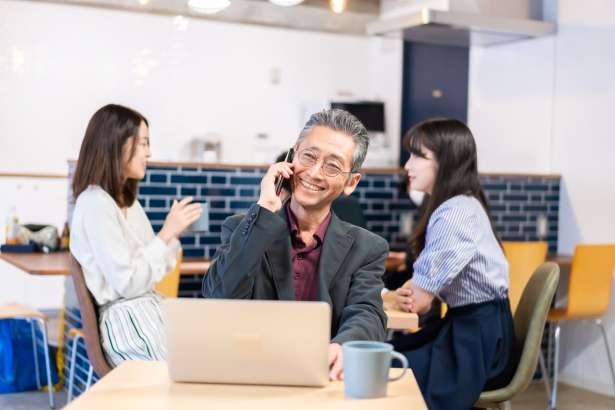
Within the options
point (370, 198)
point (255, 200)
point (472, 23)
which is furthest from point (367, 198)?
point (472, 23)

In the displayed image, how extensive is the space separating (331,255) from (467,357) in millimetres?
839

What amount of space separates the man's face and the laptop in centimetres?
59

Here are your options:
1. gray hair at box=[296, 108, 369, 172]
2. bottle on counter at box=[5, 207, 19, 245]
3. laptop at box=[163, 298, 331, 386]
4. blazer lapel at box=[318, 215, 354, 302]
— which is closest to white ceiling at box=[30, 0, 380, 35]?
bottle on counter at box=[5, 207, 19, 245]

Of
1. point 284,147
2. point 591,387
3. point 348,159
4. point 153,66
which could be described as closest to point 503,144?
point 591,387

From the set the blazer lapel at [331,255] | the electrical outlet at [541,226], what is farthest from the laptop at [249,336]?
the electrical outlet at [541,226]

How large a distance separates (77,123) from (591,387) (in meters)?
4.12

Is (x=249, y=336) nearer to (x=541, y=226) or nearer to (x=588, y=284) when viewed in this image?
(x=588, y=284)

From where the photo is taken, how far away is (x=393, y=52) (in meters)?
7.89

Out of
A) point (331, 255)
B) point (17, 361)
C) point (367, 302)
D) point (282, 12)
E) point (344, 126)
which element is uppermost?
point (282, 12)

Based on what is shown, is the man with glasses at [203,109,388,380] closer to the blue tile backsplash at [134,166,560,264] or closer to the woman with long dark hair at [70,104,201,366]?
the woman with long dark hair at [70,104,201,366]

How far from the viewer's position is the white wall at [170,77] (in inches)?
274

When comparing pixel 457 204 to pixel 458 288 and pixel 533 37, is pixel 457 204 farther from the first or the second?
pixel 533 37

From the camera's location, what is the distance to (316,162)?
7.04ft

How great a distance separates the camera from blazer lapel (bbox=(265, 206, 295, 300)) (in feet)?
6.92
